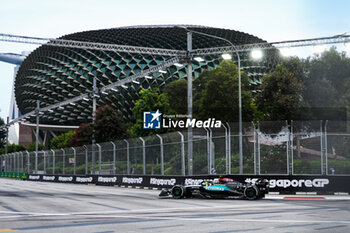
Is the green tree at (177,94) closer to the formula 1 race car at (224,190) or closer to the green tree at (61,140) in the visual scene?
the green tree at (61,140)

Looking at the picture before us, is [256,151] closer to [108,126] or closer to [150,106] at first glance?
[108,126]

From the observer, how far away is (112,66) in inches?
3590

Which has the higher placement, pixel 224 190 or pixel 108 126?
pixel 108 126

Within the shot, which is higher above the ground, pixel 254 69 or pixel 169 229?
pixel 254 69

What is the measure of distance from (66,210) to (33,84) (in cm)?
10240

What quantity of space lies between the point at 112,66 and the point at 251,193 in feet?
240

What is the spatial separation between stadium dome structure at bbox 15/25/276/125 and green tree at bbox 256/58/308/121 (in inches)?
1417

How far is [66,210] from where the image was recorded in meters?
15.5

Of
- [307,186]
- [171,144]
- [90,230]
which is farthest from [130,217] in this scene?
[171,144]

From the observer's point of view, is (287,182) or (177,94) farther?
(177,94)

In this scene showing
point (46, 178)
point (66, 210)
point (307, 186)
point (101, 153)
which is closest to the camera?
point (66, 210)

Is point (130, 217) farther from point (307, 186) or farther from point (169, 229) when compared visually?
point (307, 186)

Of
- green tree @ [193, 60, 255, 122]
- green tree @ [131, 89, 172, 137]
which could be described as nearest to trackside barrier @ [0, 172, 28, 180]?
green tree @ [131, 89, 172, 137]

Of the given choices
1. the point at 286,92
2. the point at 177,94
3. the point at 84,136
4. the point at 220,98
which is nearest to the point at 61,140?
the point at 177,94
